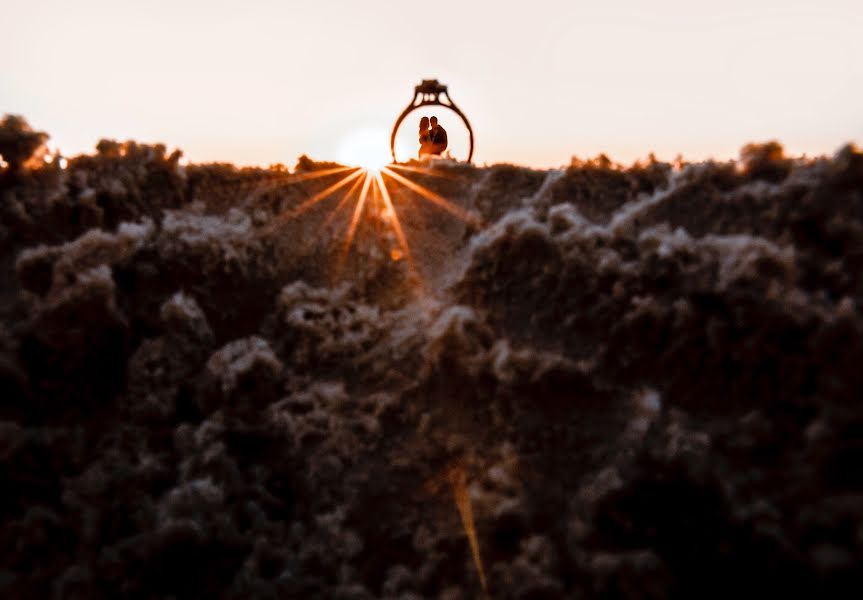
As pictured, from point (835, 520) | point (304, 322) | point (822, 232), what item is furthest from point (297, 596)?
point (822, 232)

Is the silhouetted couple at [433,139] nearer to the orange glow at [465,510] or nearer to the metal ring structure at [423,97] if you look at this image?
the metal ring structure at [423,97]

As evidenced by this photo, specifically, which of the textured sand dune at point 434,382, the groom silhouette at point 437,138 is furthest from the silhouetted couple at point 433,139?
the textured sand dune at point 434,382

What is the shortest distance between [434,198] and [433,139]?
4.41 feet

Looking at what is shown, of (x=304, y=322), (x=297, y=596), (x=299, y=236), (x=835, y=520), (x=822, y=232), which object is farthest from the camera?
(x=299, y=236)

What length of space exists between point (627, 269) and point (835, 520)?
85 centimetres

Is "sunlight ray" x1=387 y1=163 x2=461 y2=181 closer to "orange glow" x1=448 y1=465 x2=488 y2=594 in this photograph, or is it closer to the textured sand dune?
the textured sand dune

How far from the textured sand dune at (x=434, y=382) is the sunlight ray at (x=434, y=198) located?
0.08ft

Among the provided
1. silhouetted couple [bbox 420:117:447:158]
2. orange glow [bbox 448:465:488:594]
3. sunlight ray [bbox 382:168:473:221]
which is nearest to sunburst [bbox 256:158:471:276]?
sunlight ray [bbox 382:168:473:221]

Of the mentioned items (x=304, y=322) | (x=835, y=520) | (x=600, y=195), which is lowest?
(x=835, y=520)

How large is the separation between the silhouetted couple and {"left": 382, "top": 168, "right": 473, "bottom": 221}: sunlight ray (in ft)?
4.06

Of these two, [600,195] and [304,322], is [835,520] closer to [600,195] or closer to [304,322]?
[600,195]

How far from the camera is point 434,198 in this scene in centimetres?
269

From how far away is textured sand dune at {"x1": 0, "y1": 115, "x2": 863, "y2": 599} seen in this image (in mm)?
1981

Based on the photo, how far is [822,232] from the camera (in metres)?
2.21
